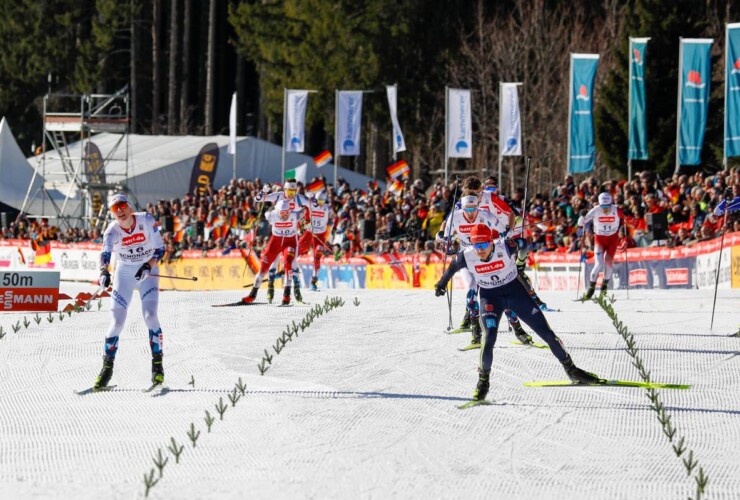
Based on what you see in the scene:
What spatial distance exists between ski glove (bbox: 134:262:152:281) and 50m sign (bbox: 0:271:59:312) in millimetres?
9453

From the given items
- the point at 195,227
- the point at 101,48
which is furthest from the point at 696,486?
the point at 101,48

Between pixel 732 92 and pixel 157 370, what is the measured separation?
1860 cm

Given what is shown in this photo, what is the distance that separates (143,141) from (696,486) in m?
49.7

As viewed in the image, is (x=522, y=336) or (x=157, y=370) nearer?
(x=157, y=370)

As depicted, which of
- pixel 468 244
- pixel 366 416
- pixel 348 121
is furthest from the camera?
pixel 348 121

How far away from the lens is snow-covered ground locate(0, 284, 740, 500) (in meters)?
10.1

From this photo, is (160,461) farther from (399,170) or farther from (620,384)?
(399,170)

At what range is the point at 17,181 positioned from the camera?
2066 inches

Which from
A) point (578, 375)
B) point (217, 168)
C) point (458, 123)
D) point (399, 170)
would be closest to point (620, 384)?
point (578, 375)

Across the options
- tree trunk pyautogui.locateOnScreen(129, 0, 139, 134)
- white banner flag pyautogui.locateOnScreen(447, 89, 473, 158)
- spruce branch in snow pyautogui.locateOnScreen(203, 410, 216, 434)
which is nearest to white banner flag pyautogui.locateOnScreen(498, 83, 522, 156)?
white banner flag pyautogui.locateOnScreen(447, 89, 473, 158)

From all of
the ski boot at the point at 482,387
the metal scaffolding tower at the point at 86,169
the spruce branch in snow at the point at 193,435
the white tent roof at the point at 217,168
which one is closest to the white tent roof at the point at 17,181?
the metal scaffolding tower at the point at 86,169

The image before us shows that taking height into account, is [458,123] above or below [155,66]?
below

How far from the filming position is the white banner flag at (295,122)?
4091cm

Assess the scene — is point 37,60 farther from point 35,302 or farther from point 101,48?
point 35,302
